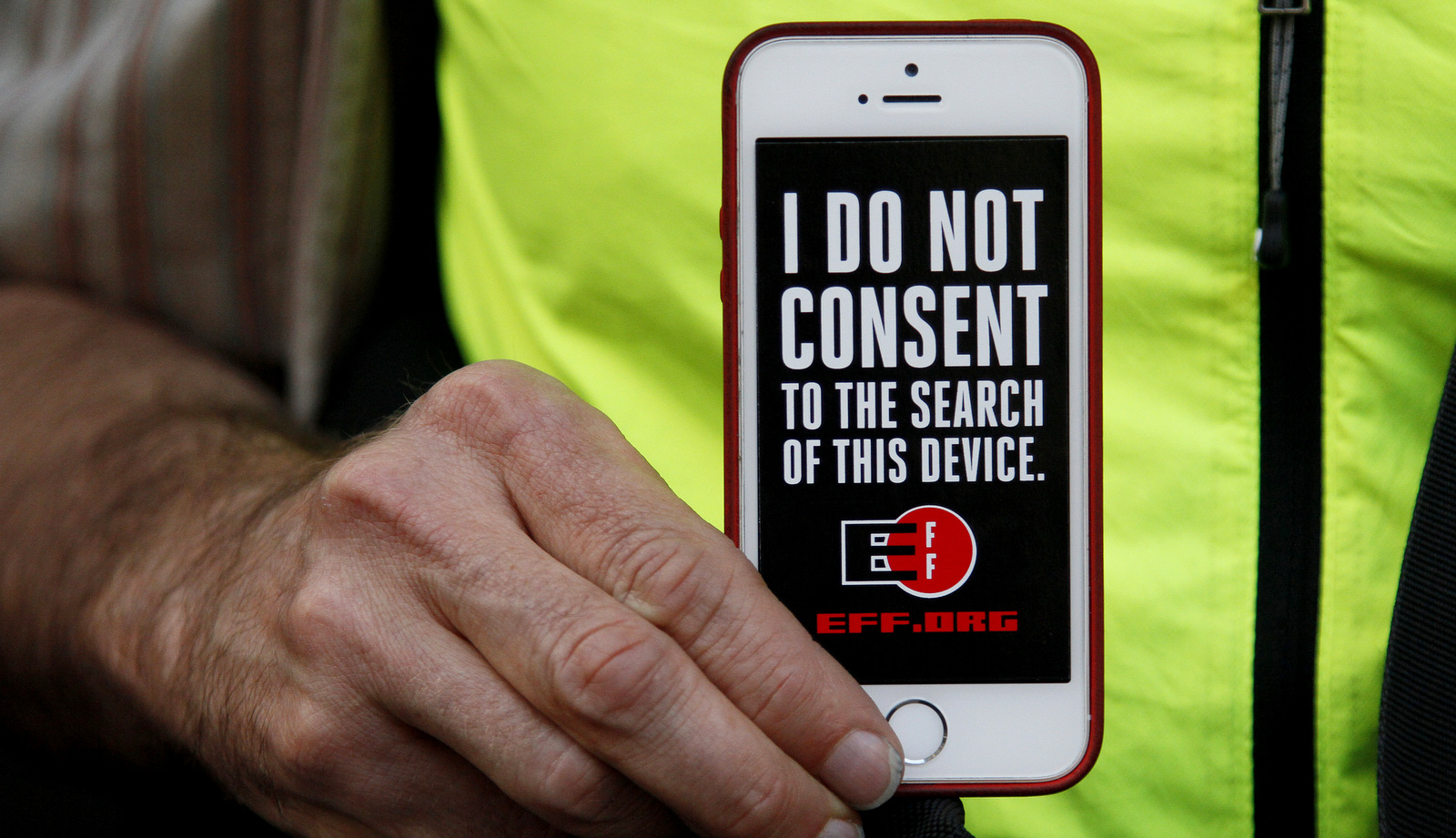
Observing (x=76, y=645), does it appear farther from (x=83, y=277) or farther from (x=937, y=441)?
(x=937, y=441)

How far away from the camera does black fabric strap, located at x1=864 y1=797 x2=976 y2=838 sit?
364 millimetres

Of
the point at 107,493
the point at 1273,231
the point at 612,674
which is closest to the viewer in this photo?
the point at 612,674

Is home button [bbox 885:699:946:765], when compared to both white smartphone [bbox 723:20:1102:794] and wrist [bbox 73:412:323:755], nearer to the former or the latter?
white smartphone [bbox 723:20:1102:794]

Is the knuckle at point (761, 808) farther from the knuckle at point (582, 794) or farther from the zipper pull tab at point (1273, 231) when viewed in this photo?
the zipper pull tab at point (1273, 231)

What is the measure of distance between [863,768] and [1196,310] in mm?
283

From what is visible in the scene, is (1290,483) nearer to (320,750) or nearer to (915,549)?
(915,549)

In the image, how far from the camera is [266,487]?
1.71 ft

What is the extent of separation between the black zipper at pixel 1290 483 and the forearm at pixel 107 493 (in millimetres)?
459

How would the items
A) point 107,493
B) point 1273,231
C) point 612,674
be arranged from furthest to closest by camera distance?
1. point 107,493
2. point 1273,231
3. point 612,674

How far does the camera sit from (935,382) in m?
0.38

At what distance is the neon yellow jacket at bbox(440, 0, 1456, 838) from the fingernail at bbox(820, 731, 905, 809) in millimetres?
174

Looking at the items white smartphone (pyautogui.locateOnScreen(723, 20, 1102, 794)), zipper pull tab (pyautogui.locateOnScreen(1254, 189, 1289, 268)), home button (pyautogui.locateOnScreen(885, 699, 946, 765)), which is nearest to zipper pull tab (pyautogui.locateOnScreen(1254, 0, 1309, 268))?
zipper pull tab (pyautogui.locateOnScreen(1254, 189, 1289, 268))

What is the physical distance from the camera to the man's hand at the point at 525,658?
344mm

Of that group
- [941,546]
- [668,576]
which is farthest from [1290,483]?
[668,576]
